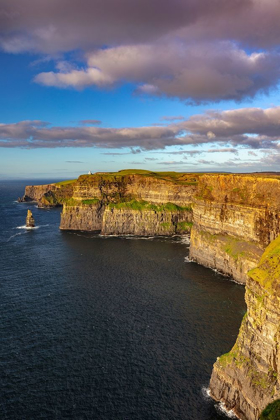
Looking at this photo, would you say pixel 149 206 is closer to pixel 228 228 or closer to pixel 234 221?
pixel 228 228

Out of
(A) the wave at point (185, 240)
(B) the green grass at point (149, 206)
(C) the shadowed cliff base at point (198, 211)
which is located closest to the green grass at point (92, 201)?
(C) the shadowed cliff base at point (198, 211)

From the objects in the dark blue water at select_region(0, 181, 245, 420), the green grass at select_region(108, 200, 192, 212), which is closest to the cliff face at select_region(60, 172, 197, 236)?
the green grass at select_region(108, 200, 192, 212)

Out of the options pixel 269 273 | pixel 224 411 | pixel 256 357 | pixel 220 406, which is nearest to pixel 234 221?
pixel 269 273

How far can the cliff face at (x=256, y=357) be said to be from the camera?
30656 millimetres

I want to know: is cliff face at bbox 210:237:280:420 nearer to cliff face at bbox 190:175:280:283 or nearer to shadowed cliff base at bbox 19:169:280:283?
cliff face at bbox 190:175:280:283

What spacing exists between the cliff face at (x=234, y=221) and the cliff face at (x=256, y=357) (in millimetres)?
35709

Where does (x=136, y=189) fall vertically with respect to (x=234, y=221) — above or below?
above

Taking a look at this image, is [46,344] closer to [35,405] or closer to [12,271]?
[35,405]

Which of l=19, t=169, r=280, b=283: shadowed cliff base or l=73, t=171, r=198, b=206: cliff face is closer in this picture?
l=19, t=169, r=280, b=283: shadowed cliff base

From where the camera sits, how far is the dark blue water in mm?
37156

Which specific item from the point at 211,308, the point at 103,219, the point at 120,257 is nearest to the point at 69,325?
the point at 211,308

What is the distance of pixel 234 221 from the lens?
261 ft

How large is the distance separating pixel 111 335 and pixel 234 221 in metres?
46.4

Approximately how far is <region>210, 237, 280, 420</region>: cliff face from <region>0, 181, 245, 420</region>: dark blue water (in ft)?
11.7
